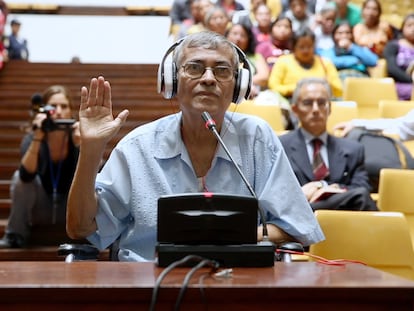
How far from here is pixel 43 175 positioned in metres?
3.52

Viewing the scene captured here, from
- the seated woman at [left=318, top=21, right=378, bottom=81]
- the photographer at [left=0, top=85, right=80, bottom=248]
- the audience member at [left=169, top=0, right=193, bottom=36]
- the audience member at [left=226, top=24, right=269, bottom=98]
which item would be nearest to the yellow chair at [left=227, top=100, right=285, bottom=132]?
the audience member at [left=226, top=24, right=269, bottom=98]

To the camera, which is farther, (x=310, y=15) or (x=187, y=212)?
(x=310, y=15)

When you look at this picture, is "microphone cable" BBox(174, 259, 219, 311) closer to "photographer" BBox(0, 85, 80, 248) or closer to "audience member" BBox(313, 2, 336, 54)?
"photographer" BBox(0, 85, 80, 248)

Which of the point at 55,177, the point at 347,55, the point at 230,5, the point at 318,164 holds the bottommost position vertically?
the point at 55,177

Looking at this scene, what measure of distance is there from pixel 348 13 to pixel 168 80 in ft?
16.3

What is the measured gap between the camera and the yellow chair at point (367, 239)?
7.39 ft

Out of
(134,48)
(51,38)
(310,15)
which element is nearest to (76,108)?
(310,15)

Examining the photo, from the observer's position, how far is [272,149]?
6.34ft

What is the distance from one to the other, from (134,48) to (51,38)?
3.39 ft

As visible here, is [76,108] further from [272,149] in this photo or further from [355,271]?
[355,271]

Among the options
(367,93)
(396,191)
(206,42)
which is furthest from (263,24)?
(206,42)

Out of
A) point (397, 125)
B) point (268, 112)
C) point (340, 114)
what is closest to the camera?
point (397, 125)

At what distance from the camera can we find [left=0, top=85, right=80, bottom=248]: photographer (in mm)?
3467
